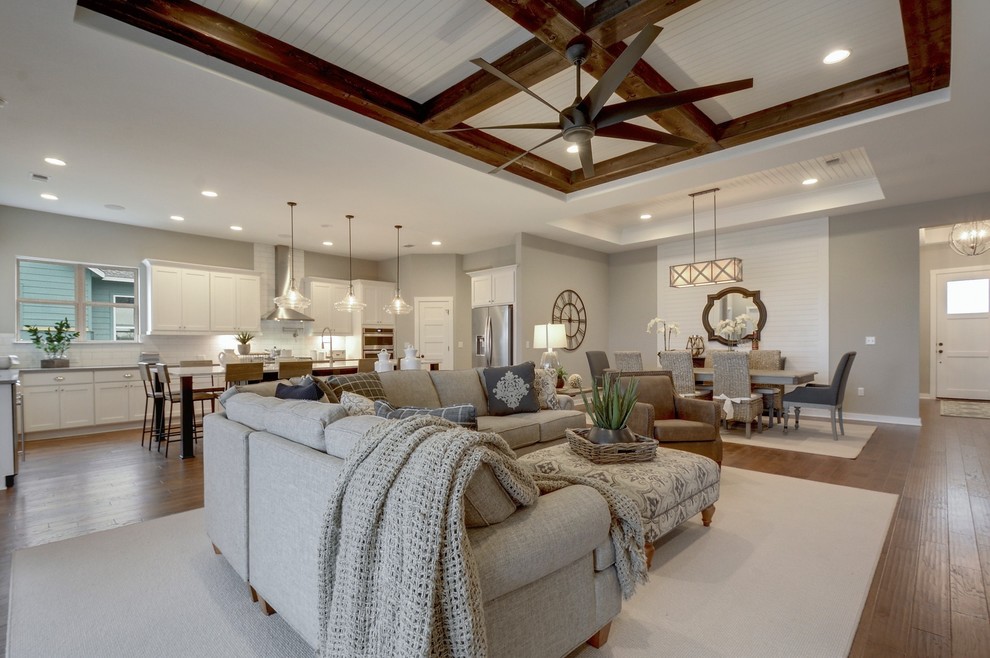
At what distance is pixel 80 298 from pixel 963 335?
14.8m

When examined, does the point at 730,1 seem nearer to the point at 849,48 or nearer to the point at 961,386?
the point at 849,48

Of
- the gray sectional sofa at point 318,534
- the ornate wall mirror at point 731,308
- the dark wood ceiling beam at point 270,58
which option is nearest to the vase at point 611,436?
the gray sectional sofa at point 318,534

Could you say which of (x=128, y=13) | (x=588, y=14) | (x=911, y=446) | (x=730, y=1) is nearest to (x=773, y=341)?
(x=911, y=446)

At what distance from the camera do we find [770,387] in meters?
5.72

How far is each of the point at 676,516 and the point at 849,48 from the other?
130 inches

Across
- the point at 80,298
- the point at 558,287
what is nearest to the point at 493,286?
the point at 558,287

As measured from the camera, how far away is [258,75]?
2.97 meters

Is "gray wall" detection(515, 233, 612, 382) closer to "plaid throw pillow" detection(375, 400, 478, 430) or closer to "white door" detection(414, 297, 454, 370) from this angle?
"white door" detection(414, 297, 454, 370)

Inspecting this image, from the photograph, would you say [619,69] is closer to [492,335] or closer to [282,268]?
[492,335]

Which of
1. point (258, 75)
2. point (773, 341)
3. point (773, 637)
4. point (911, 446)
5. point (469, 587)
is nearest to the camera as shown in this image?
point (469, 587)

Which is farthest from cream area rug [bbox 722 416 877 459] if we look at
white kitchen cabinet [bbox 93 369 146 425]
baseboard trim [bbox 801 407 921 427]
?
white kitchen cabinet [bbox 93 369 146 425]

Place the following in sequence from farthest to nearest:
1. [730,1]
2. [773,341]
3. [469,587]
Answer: [773,341] → [730,1] → [469,587]

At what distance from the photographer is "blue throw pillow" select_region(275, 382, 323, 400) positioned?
279 cm

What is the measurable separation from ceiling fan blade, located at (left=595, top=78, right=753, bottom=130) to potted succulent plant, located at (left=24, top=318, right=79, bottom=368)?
7.19 m
